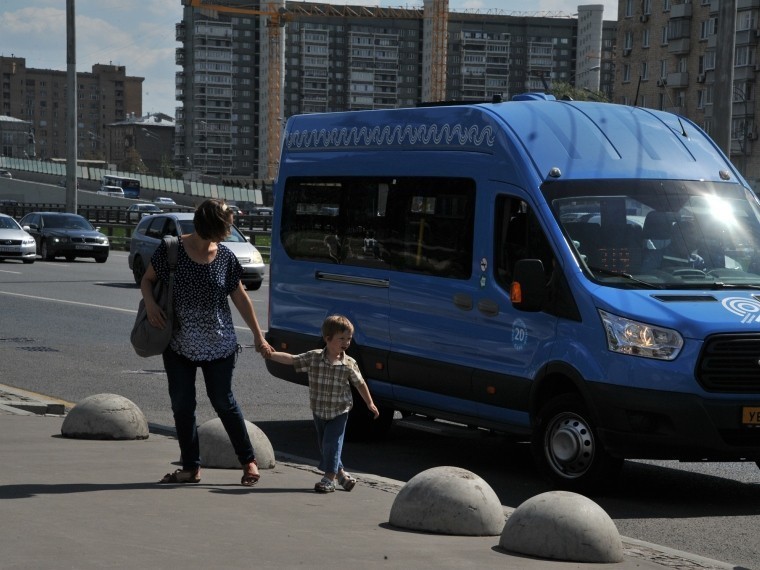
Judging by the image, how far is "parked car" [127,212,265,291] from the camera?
31.1 meters

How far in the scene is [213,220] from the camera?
7664 millimetres

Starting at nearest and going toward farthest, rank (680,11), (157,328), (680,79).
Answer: (157,328) < (680,11) < (680,79)

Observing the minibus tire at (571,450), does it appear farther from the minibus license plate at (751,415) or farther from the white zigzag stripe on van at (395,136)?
the white zigzag stripe on van at (395,136)

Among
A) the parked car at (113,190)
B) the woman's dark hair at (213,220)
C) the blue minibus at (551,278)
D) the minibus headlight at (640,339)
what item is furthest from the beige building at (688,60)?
the woman's dark hair at (213,220)

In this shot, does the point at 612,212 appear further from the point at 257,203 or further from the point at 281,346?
the point at 257,203

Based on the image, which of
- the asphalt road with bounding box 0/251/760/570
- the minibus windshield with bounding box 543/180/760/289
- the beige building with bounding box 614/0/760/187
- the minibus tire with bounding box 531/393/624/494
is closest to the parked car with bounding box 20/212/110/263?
the asphalt road with bounding box 0/251/760/570

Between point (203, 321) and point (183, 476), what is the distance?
86 centimetres

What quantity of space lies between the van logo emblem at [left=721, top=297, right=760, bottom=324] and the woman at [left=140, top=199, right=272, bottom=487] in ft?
8.80

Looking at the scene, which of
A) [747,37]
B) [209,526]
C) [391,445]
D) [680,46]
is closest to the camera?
[209,526]

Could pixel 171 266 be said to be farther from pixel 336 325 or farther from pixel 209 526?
pixel 209 526

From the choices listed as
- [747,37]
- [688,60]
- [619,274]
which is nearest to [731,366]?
[619,274]

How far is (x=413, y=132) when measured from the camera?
1065 centimetres

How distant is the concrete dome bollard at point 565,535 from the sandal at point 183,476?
83.7 inches

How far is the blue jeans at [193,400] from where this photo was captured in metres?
7.93
